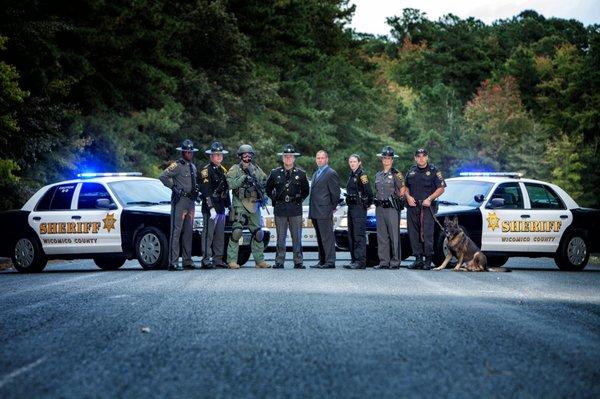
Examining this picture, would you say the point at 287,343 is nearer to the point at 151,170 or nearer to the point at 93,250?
the point at 93,250

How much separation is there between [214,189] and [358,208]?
2.39 meters

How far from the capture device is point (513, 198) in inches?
743

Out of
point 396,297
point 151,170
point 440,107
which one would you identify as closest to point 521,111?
point 440,107

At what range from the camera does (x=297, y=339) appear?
849cm

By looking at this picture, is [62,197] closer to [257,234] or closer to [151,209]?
[151,209]

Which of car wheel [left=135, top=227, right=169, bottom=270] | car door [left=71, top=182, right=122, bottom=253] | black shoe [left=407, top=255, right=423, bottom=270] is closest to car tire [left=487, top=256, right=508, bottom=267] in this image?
black shoe [left=407, top=255, right=423, bottom=270]

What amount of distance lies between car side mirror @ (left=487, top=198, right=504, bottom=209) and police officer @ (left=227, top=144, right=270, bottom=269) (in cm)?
383

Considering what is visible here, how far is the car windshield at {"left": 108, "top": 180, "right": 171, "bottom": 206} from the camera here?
18047 millimetres

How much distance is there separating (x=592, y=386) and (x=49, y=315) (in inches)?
222

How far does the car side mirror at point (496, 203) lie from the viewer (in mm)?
18125

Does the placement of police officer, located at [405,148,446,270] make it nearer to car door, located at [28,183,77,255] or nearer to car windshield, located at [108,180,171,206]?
car windshield, located at [108,180,171,206]

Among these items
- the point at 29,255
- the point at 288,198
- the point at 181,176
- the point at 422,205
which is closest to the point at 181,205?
the point at 181,176

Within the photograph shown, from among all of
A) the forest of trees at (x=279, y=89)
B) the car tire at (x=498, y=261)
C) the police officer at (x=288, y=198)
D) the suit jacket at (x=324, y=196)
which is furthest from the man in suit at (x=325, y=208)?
the forest of trees at (x=279, y=89)

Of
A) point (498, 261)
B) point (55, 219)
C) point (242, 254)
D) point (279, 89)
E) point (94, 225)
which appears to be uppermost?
point (279, 89)
